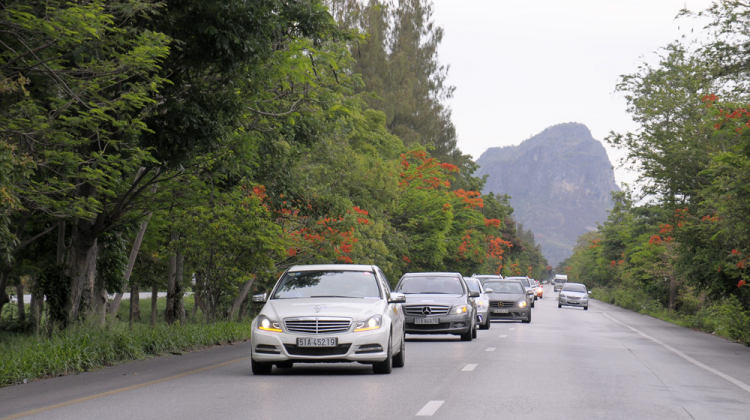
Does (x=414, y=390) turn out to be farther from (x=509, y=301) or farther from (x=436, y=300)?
(x=509, y=301)

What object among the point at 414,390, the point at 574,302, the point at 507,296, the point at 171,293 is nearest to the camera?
the point at 414,390

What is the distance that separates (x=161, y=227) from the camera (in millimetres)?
23781

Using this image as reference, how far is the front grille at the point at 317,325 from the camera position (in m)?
12.4

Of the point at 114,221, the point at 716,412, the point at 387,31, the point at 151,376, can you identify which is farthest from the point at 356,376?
the point at 387,31

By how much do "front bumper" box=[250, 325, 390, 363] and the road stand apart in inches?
11.1

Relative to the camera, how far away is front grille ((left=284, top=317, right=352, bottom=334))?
1244 centimetres

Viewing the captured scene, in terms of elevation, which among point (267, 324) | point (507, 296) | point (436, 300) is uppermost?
point (507, 296)

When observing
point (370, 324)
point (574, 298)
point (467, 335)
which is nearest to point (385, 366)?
point (370, 324)

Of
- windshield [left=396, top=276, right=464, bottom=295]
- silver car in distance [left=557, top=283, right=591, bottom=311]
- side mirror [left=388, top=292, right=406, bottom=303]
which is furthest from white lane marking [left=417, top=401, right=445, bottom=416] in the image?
silver car in distance [left=557, top=283, right=591, bottom=311]

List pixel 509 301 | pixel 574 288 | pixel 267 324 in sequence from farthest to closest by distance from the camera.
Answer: pixel 574 288, pixel 509 301, pixel 267 324

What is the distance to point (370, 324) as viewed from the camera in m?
12.6

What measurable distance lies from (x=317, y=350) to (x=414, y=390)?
1.90 m

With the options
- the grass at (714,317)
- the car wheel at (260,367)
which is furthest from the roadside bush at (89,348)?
the grass at (714,317)

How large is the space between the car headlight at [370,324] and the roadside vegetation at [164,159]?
4.13m
